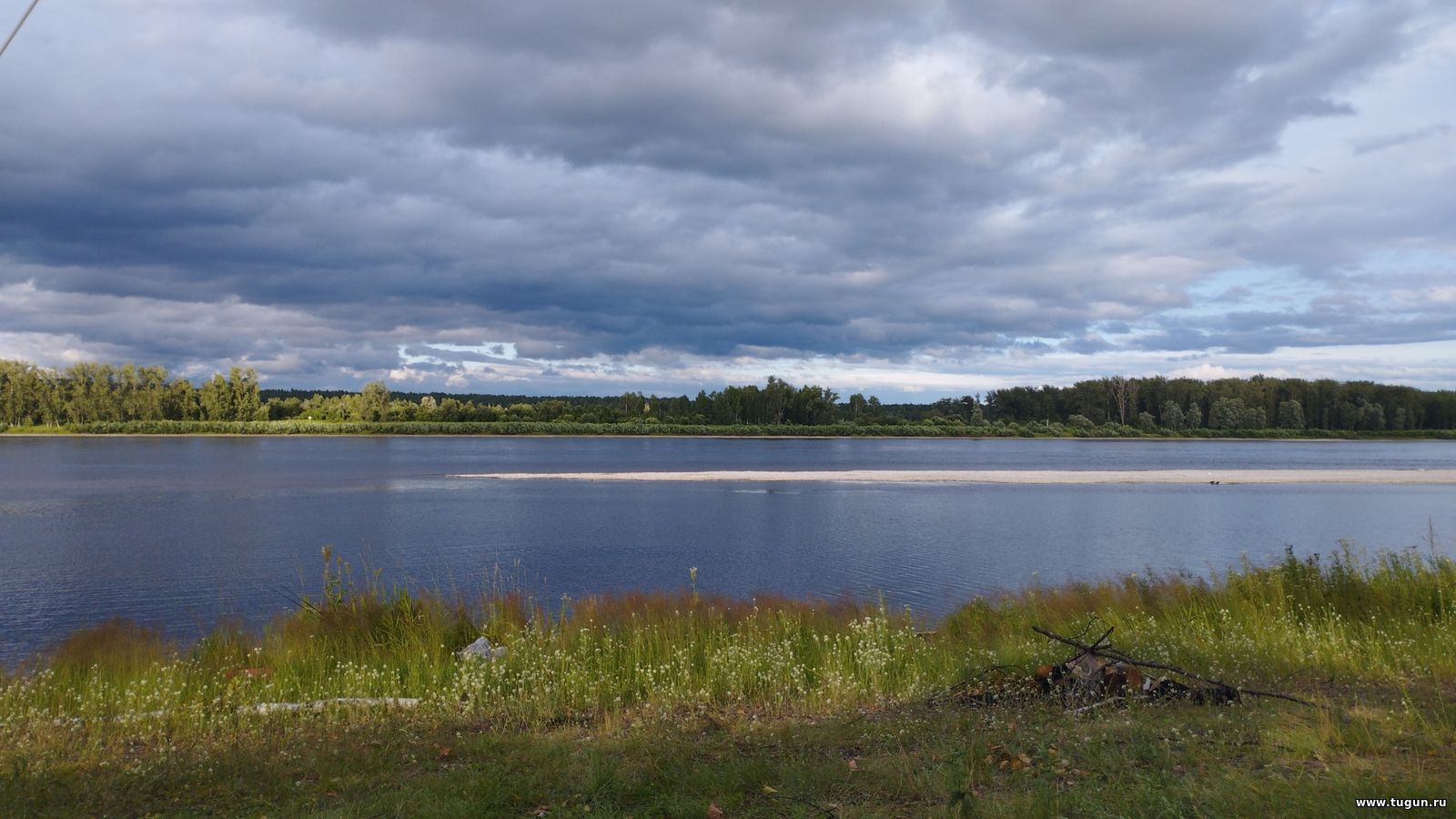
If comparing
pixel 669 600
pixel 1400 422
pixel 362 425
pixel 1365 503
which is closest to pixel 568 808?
pixel 669 600

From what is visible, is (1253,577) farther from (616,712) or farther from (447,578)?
(447,578)

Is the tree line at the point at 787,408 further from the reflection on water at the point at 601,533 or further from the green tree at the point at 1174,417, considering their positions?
the reflection on water at the point at 601,533

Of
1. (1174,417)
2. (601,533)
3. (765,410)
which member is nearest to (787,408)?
(765,410)

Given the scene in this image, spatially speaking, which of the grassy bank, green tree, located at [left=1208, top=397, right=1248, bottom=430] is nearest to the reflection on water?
the grassy bank

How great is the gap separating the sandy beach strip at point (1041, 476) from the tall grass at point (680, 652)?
45.9 m

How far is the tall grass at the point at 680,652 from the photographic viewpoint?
26.5 feet

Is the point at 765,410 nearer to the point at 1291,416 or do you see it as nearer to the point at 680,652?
the point at 1291,416

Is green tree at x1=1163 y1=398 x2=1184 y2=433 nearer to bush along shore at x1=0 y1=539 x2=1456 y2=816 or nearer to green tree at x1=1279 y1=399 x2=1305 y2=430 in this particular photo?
green tree at x1=1279 y1=399 x2=1305 y2=430

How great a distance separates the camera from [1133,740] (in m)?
6.04

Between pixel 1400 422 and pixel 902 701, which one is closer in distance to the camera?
pixel 902 701

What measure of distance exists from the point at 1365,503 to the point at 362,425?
465ft

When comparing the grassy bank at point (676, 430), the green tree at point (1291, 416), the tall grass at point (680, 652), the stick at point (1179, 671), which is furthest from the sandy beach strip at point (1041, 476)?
the green tree at point (1291, 416)

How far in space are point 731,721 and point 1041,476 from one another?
61429mm

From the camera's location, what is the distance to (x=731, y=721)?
24.0 ft
